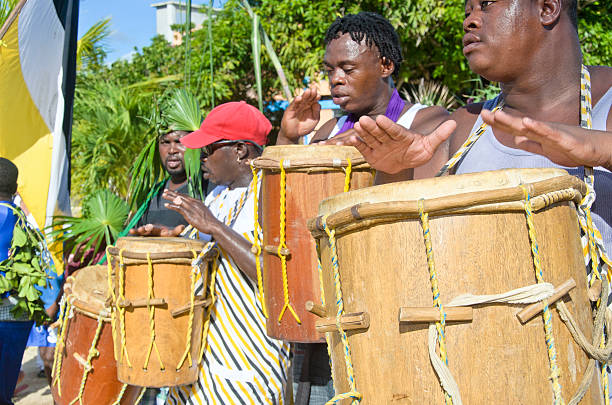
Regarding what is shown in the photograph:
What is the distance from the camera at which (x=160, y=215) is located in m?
4.45

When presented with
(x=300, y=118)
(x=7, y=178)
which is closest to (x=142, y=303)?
(x=300, y=118)

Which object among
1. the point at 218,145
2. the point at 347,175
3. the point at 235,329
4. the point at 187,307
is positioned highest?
the point at 218,145

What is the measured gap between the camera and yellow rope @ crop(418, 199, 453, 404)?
4.01ft

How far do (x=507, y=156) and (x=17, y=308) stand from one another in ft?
12.4

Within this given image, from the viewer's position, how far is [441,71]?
10195mm

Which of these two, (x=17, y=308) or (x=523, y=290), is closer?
(x=523, y=290)

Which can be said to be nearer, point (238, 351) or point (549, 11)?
point (549, 11)

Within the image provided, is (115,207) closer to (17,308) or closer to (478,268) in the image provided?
(17,308)

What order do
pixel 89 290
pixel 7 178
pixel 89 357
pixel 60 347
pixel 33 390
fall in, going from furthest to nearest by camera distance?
pixel 33 390 < pixel 7 178 < pixel 60 347 < pixel 89 290 < pixel 89 357

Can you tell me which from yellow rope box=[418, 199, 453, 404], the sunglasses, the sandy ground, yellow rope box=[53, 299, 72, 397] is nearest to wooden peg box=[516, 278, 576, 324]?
yellow rope box=[418, 199, 453, 404]

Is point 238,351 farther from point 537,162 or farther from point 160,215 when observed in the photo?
point 537,162

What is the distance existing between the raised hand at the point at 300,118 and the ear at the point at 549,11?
1376 millimetres

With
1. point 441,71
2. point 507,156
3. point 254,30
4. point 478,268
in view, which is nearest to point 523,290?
point 478,268

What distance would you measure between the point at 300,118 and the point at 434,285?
186 centimetres
